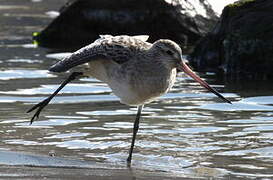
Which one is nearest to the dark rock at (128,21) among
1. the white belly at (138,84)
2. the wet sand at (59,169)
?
the white belly at (138,84)

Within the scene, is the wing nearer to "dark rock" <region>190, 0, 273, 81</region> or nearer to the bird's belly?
the bird's belly

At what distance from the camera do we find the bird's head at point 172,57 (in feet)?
27.4

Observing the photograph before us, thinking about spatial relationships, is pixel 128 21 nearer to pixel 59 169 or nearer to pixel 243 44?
pixel 243 44

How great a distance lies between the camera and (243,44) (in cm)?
1330

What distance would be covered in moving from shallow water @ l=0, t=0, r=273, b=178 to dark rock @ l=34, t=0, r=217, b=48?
3016 mm

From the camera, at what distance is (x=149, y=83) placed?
8484 millimetres

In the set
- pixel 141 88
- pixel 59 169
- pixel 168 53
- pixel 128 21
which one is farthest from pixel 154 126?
pixel 128 21

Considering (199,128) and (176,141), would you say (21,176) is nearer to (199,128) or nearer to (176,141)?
(176,141)

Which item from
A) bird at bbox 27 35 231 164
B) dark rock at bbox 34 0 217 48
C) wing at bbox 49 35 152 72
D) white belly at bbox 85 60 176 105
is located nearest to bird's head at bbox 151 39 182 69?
bird at bbox 27 35 231 164

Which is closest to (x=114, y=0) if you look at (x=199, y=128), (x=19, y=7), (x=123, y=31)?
(x=123, y=31)

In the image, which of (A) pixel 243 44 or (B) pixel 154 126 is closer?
(B) pixel 154 126

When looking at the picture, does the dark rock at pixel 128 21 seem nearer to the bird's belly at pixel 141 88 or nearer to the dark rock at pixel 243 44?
the dark rock at pixel 243 44

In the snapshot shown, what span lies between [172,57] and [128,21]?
26.8 feet

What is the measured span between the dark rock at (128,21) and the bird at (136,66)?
24.2ft
